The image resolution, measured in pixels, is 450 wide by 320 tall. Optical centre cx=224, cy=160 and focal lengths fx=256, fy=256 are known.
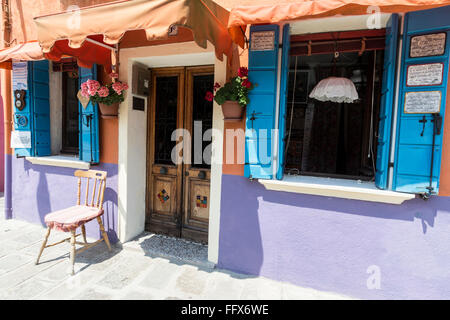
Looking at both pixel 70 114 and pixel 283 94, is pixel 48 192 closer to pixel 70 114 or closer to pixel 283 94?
pixel 70 114

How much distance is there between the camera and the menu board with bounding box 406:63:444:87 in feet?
7.47

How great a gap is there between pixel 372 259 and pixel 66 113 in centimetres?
526

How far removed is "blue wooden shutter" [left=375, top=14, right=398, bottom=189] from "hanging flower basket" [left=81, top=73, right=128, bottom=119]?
315 cm

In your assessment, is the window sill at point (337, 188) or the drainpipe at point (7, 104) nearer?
the window sill at point (337, 188)

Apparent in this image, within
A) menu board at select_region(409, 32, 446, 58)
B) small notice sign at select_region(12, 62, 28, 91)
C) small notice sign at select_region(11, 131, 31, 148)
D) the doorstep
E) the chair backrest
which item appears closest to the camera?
menu board at select_region(409, 32, 446, 58)

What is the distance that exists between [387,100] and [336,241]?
153cm

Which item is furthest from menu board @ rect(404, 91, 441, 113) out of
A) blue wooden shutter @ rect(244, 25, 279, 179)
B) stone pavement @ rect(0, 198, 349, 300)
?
stone pavement @ rect(0, 198, 349, 300)

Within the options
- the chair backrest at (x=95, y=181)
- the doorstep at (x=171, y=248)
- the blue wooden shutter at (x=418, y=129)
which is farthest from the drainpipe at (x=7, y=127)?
the blue wooden shutter at (x=418, y=129)

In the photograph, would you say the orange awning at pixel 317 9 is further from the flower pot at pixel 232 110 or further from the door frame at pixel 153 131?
the door frame at pixel 153 131

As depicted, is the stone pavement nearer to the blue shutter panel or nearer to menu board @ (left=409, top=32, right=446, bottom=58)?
the blue shutter panel

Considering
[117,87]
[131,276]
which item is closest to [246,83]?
[117,87]

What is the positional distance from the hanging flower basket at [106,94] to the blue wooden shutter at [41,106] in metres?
1.49

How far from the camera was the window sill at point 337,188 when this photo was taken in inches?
97.4

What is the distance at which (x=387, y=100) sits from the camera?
2494 mm
